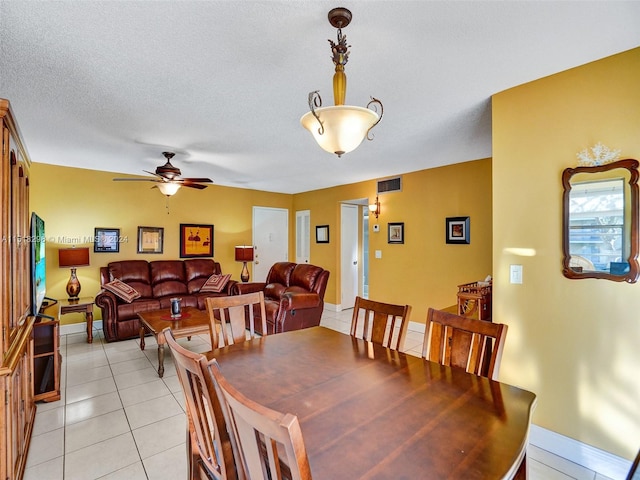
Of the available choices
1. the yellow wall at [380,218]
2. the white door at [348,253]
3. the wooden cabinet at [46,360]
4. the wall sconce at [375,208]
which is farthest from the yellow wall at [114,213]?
the wall sconce at [375,208]

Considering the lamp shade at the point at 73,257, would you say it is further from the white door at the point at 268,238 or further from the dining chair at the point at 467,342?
the dining chair at the point at 467,342

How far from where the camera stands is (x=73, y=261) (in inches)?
163

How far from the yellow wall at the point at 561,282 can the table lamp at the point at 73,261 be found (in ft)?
16.2

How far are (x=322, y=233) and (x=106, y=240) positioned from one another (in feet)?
12.2

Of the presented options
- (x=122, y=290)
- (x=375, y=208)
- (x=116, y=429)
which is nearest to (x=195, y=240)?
(x=122, y=290)

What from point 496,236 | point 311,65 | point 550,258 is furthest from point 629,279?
point 311,65

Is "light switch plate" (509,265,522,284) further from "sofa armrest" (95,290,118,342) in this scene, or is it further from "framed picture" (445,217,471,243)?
"sofa armrest" (95,290,118,342)

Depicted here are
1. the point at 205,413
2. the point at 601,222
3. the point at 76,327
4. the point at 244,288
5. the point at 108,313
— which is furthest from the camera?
the point at 244,288

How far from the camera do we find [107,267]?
15.2ft

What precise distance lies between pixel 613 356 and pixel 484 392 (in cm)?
119

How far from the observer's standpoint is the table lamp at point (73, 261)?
408cm

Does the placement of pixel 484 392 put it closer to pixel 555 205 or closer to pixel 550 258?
pixel 550 258

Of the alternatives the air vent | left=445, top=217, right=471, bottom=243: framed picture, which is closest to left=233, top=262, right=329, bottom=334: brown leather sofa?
the air vent

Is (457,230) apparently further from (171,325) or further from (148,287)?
(148,287)
